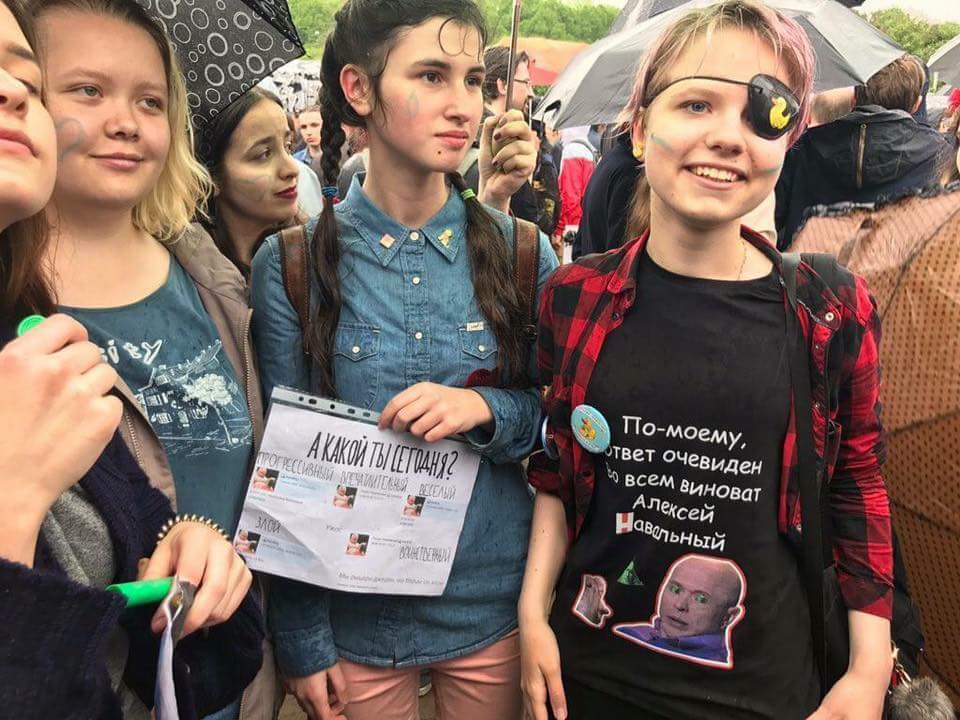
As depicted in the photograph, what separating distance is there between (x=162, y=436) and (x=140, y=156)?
586 millimetres

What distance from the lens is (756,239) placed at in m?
1.59

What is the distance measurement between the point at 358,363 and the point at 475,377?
0.93 ft

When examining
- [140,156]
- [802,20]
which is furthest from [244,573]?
[802,20]

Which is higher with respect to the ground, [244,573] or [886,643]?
[244,573]

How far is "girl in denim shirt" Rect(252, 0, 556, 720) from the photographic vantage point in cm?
175

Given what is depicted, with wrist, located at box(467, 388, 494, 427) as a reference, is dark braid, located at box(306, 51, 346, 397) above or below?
above

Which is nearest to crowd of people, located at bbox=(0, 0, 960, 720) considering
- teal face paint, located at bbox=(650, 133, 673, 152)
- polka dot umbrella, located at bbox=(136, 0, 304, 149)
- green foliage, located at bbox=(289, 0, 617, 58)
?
teal face paint, located at bbox=(650, 133, 673, 152)

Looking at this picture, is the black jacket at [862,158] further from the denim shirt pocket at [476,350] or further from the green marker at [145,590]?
the green marker at [145,590]

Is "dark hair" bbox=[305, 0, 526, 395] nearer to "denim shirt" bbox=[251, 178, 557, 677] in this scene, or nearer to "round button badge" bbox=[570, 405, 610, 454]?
"denim shirt" bbox=[251, 178, 557, 677]

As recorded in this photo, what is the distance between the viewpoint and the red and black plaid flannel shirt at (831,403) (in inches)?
56.4

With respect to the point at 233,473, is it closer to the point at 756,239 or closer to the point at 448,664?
the point at 448,664

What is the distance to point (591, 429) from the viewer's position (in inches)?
61.1

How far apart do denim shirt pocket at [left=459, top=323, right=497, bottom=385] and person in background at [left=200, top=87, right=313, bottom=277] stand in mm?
1008

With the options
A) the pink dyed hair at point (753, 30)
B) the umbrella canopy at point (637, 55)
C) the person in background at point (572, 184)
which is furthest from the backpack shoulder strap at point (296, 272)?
the person in background at point (572, 184)
